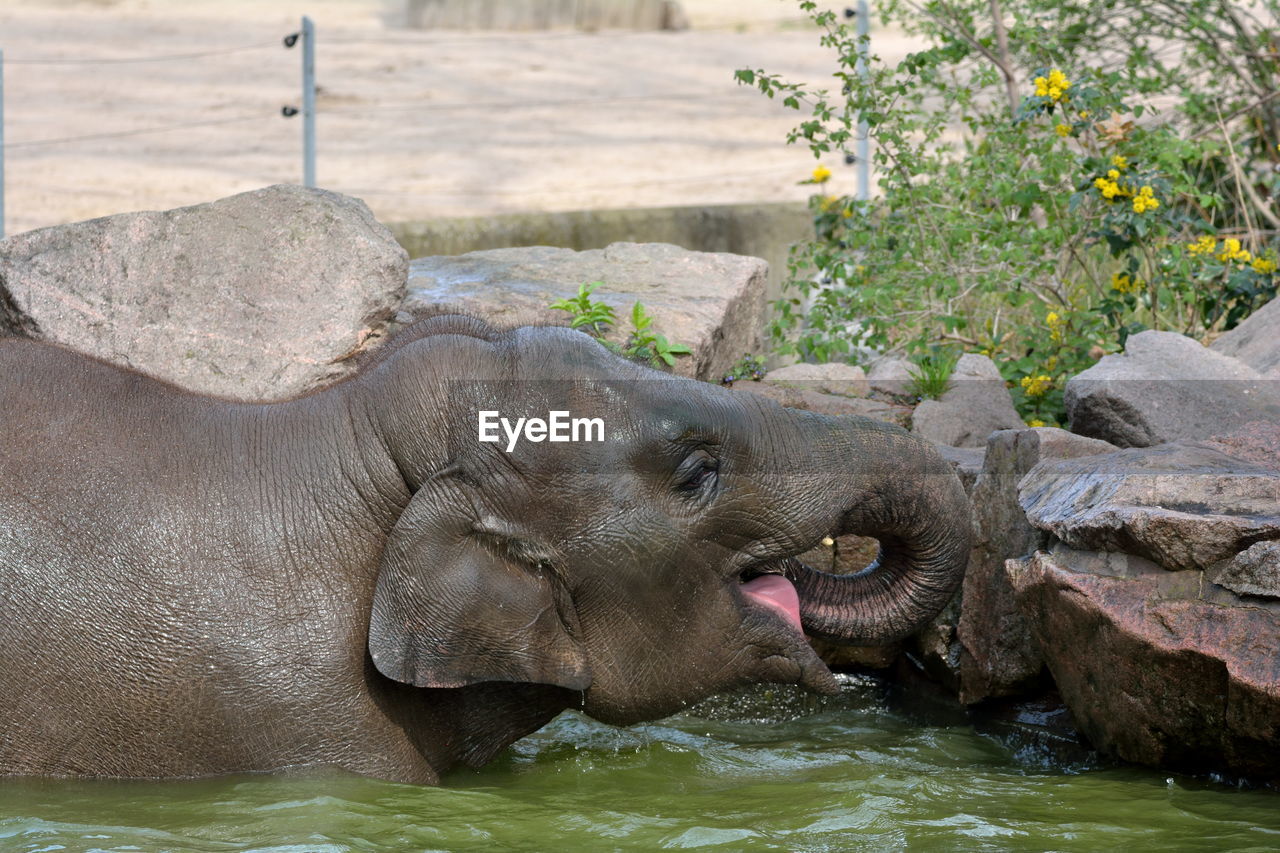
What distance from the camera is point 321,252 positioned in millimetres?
6656

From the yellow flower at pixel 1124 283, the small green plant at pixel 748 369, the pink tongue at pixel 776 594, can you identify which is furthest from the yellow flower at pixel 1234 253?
the pink tongue at pixel 776 594

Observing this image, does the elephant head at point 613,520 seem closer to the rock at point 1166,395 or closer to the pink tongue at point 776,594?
the pink tongue at point 776,594

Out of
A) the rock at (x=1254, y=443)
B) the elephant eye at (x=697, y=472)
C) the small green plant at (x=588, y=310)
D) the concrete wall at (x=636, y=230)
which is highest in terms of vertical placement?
the elephant eye at (x=697, y=472)

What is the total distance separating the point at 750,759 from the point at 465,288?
2.93 m

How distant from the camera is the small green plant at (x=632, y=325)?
6453 millimetres

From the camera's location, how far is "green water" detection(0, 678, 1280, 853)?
3.84m

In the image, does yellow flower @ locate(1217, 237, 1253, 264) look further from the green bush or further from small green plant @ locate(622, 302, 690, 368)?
small green plant @ locate(622, 302, 690, 368)

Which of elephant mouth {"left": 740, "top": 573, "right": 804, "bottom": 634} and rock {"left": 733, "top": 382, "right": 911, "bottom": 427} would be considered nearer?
elephant mouth {"left": 740, "top": 573, "right": 804, "bottom": 634}

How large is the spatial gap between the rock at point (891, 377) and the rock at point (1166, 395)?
96 cm

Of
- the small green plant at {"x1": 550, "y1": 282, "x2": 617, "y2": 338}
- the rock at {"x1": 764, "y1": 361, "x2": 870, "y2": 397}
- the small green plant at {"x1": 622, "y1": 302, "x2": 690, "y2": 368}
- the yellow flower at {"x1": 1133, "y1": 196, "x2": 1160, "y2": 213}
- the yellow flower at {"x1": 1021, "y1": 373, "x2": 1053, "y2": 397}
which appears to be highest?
the yellow flower at {"x1": 1133, "y1": 196, "x2": 1160, "y2": 213}

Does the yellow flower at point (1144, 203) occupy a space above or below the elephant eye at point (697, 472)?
above

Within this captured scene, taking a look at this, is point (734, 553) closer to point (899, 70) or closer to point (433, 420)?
point (433, 420)

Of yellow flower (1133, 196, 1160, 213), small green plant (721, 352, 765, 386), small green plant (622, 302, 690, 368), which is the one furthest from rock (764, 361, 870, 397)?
yellow flower (1133, 196, 1160, 213)

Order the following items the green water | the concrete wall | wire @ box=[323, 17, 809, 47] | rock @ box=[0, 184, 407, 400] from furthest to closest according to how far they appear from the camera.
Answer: wire @ box=[323, 17, 809, 47]
the concrete wall
rock @ box=[0, 184, 407, 400]
the green water
